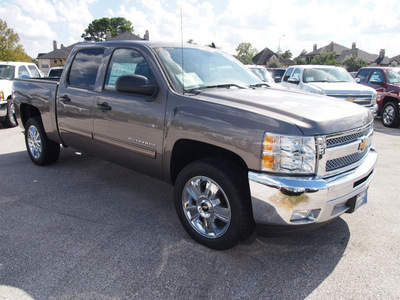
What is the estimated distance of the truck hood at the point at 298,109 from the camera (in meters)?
2.59

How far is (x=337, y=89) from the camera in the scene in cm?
915

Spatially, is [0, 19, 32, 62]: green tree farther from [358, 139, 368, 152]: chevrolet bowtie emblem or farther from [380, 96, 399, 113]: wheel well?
[358, 139, 368, 152]: chevrolet bowtie emblem

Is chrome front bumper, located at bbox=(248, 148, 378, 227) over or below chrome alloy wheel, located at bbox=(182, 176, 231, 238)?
over

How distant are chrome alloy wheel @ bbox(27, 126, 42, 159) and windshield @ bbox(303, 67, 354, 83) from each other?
307 inches

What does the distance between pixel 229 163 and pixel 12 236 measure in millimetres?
2244

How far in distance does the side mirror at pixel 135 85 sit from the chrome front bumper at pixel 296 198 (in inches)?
54.5

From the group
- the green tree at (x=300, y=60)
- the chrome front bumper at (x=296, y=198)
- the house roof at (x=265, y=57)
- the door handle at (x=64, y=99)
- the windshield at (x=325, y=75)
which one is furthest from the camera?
the green tree at (x=300, y=60)

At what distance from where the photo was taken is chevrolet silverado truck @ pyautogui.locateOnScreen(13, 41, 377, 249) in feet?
8.38

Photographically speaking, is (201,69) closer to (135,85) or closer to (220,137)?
(135,85)

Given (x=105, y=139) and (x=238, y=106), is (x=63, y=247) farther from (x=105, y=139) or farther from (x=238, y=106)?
(x=238, y=106)

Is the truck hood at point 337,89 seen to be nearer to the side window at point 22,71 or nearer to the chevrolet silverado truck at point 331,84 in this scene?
the chevrolet silverado truck at point 331,84

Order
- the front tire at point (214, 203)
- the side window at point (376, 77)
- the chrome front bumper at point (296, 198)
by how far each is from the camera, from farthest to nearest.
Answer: the side window at point (376, 77)
the front tire at point (214, 203)
the chrome front bumper at point (296, 198)

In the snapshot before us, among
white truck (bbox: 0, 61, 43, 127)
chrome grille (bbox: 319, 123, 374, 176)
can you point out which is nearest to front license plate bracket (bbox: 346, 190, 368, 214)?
chrome grille (bbox: 319, 123, 374, 176)

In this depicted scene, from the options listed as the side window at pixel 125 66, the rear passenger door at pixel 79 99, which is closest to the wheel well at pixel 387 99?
the side window at pixel 125 66
